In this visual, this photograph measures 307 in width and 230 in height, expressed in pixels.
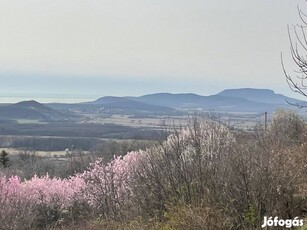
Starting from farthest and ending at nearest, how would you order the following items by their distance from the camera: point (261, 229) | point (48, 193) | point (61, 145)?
point (61, 145) < point (48, 193) < point (261, 229)

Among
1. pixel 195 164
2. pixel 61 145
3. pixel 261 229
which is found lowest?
pixel 61 145

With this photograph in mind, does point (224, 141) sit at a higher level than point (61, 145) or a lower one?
higher

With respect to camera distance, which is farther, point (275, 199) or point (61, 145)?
point (61, 145)

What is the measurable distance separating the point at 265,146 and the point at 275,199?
1491mm

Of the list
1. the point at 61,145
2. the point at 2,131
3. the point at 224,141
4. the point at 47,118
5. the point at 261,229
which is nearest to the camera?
the point at 261,229

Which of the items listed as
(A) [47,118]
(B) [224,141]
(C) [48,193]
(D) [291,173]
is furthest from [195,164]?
(A) [47,118]

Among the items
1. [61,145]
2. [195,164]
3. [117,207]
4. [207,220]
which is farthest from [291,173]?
[61,145]

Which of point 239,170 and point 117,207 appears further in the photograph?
point 117,207

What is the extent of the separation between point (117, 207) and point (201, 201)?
7951mm

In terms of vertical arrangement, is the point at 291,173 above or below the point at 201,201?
above

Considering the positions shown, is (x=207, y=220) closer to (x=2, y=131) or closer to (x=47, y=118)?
(x=2, y=131)

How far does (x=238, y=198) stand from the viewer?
31.1 ft

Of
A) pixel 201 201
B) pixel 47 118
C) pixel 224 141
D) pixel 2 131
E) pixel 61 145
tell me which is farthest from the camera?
pixel 47 118

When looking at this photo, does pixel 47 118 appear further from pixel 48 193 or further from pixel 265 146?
pixel 265 146
